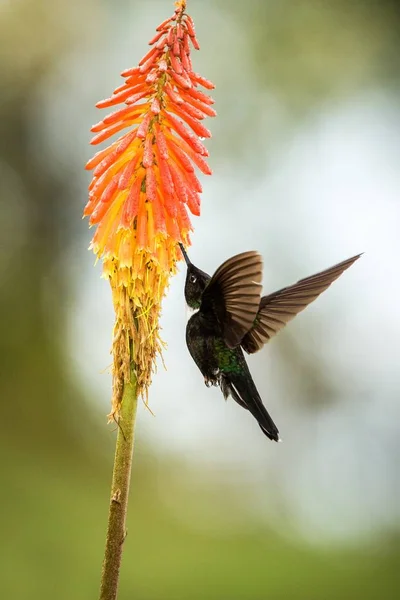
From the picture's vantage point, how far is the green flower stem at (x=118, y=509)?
6.48 feet

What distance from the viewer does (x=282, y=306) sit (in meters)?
3.02

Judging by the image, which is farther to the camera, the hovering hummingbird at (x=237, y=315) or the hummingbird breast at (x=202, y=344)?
the hummingbird breast at (x=202, y=344)

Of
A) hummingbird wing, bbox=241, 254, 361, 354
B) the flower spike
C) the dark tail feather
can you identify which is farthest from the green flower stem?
hummingbird wing, bbox=241, 254, 361, 354

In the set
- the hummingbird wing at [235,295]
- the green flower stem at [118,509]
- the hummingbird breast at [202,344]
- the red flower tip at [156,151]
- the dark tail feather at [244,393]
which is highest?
the red flower tip at [156,151]

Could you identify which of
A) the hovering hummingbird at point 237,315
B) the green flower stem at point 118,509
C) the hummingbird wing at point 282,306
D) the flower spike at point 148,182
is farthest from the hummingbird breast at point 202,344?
the green flower stem at point 118,509

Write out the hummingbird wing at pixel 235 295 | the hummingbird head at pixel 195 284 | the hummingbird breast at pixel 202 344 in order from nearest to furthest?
1. the hummingbird wing at pixel 235 295
2. the hummingbird head at pixel 195 284
3. the hummingbird breast at pixel 202 344

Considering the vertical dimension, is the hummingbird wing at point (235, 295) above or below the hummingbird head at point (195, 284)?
below

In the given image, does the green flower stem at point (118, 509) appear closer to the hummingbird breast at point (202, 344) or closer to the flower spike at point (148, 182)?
the flower spike at point (148, 182)

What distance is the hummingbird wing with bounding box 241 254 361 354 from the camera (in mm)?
2871

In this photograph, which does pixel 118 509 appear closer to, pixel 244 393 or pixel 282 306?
pixel 244 393

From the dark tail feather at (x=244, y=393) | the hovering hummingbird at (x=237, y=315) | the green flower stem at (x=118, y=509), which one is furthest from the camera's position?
the dark tail feather at (x=244, y=393)

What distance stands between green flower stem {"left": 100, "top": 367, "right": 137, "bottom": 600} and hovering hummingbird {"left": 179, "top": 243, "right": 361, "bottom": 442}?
1.93ft

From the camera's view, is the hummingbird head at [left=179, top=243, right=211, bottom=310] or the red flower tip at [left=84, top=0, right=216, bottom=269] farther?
the hummingbird head at [left=179, top=243, right=211, bottom=310]

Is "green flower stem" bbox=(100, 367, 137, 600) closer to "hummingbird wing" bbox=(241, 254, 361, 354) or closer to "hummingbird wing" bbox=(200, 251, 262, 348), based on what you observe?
"hummingbird wing" bbox=(200, 251, 262, 348)
